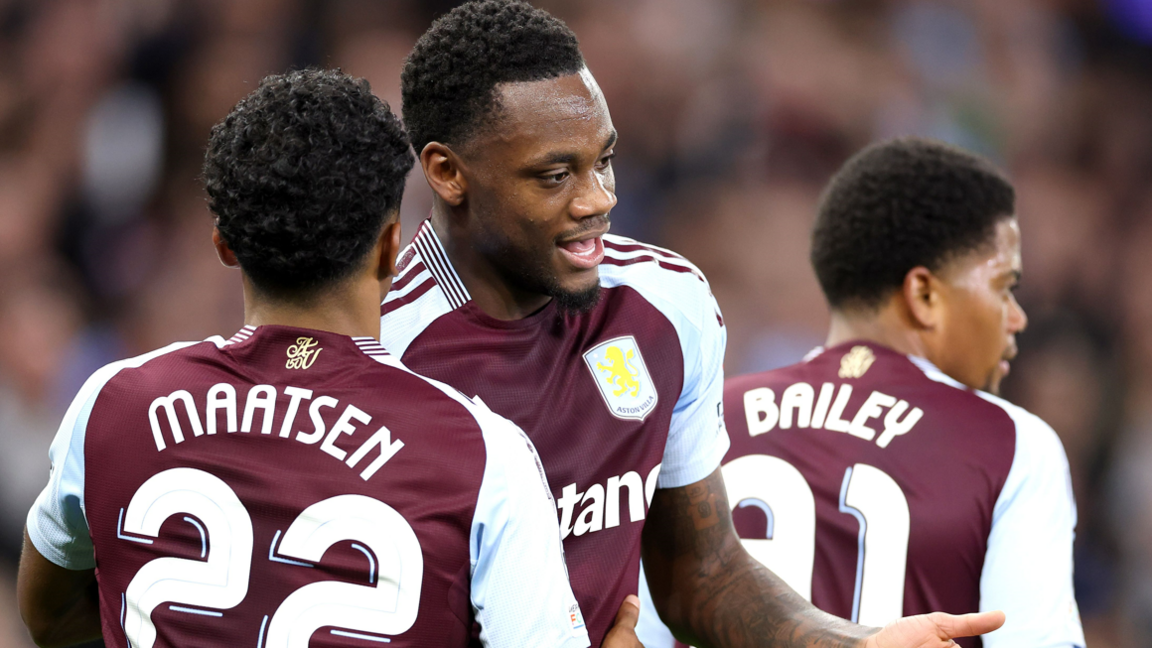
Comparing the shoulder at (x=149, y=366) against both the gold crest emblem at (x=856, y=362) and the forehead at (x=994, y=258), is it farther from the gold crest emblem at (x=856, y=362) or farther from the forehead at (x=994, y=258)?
the forehead at (x=994, y=258)

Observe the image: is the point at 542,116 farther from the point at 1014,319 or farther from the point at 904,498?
the point at 1014,319

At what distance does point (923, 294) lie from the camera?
3172 millimetres

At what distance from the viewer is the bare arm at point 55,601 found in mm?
2012

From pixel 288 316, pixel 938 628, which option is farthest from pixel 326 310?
pixel 938 628

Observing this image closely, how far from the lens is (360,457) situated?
5.59ft

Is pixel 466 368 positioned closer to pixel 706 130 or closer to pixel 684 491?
pixel 684 491

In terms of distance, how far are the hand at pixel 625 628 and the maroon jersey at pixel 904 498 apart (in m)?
0.70

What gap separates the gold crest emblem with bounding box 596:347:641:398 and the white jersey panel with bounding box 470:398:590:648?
524 mm

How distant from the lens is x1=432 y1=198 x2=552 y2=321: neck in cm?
223

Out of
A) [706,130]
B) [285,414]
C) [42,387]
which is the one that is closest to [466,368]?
[285,414]

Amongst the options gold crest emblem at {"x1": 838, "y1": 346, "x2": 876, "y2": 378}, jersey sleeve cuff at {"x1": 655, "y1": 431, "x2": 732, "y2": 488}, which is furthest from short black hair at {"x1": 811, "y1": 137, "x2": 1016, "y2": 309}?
jersey sleeve cuff at {"x1": 655, "y1": 431, "x2": 732, "y2": 488}

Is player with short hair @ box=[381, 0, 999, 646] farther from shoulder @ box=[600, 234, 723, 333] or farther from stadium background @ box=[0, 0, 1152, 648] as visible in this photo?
stadium background @ box=[0, 0, 1152, 648]

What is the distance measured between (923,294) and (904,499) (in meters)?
0.66

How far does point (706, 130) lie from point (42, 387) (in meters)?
3.86
